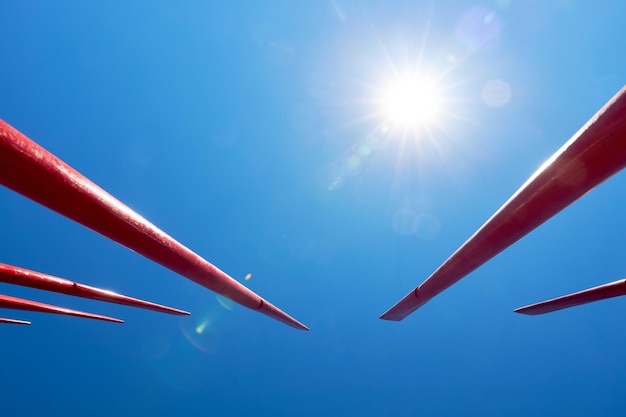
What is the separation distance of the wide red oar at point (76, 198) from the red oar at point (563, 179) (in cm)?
189

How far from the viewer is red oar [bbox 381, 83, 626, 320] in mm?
1198

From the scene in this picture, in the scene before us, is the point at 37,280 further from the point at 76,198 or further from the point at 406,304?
the point at 406,304

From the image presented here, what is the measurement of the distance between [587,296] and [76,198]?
18.0 feet

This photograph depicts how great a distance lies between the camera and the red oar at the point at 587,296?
373 centimetres

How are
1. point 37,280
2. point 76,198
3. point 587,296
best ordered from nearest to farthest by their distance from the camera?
point 76,198
point 37,280
point 587,296

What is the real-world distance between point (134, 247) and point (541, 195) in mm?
2148

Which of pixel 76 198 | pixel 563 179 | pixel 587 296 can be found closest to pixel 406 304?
pixel 587 296

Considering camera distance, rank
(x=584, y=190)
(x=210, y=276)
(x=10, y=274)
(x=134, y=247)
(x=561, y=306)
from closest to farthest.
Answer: (x=584, y=190)
(x=134, y=247)
(x=210, y=276)
(x=10, y=274)
(x=561, y=306)

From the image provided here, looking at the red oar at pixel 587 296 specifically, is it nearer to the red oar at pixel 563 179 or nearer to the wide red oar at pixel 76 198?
the red oar at pixel 563 179

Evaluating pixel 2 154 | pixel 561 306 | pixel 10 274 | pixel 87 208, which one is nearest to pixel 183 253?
pixel 87 208

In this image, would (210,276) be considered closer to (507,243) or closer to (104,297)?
(507,243)

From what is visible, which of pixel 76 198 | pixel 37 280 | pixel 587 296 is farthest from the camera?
pixel 587 296

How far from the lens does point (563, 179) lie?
1.43 meters

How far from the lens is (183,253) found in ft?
6.79
